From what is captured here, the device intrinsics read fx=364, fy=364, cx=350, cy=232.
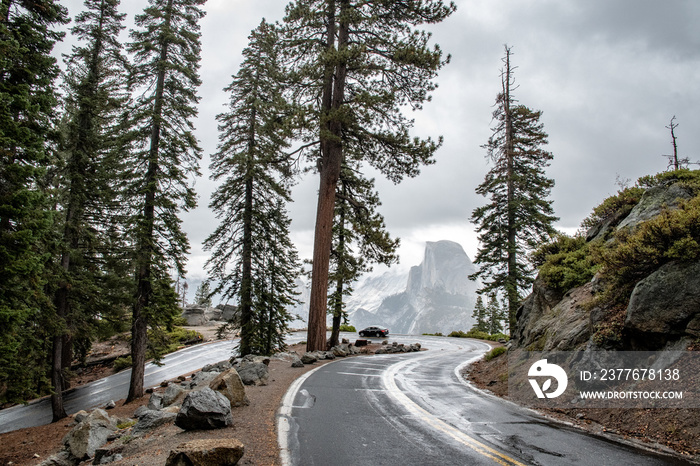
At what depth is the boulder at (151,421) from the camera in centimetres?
601

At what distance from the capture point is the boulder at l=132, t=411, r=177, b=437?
601cm

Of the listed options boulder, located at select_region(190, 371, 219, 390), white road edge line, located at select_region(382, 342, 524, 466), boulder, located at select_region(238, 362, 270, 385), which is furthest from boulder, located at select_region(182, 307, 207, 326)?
white road edge line, located at select_region(382, 342, 524, 466)

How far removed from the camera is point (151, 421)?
6129 millimetres

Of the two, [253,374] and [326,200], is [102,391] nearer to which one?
[253,374]

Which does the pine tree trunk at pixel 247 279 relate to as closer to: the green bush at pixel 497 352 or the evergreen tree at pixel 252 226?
the evergreen tree at pixel 252 226

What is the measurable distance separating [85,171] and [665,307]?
2253 centimetres

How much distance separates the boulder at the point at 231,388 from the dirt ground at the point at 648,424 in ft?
18.0

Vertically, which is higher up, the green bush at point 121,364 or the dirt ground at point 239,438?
the dirt ground at point 239,438

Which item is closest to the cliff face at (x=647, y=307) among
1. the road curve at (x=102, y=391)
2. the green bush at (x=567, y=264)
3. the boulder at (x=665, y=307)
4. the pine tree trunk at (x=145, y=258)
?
the boulder at (x=665, y=307)

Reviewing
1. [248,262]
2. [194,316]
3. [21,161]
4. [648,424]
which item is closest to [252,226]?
[248,262]

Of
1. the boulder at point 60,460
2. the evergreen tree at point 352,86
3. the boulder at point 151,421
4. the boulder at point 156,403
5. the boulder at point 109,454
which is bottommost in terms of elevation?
the boulder at point 60,460

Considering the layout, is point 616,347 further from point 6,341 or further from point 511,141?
point 511,141

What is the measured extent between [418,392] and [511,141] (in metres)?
20.1

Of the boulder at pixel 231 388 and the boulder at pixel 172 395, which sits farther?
the boulder at pixel 172 395
